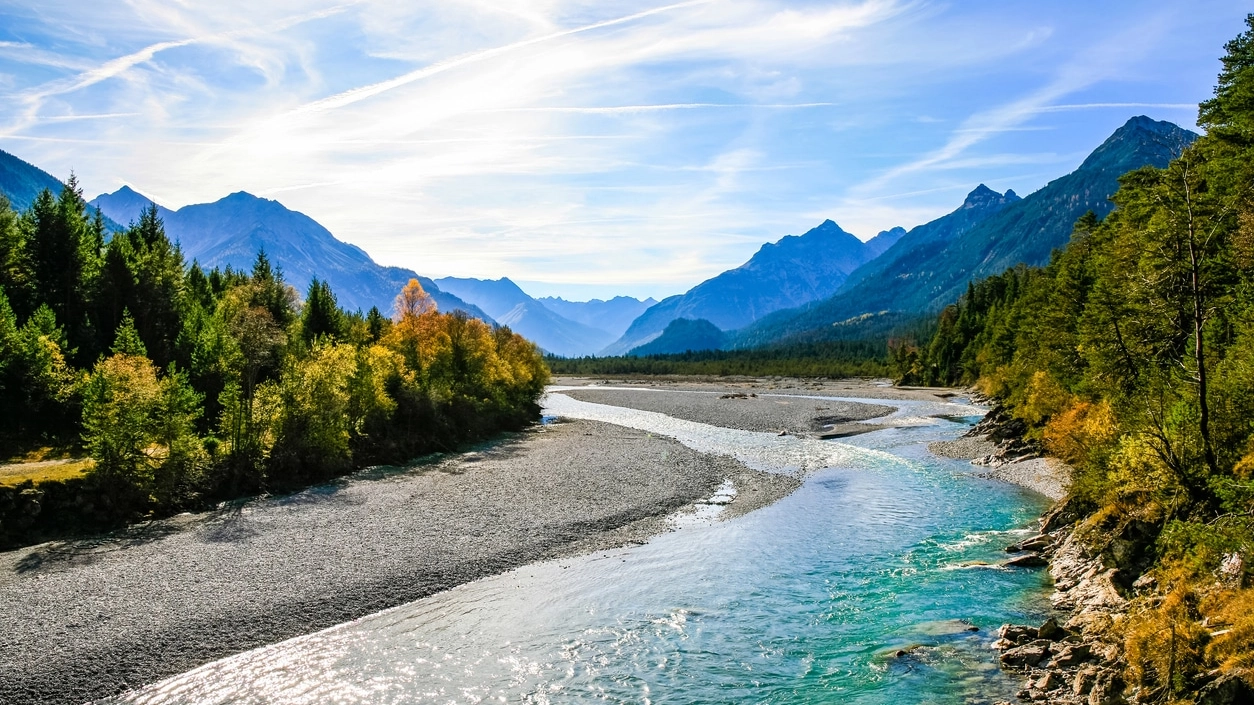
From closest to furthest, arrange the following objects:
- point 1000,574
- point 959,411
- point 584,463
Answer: point 1000,574 < point 584,463 < point 959,411

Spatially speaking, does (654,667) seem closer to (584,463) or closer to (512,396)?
(584,463)

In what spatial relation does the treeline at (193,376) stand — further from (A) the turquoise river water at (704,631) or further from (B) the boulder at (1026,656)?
(B) the boulder at (1026,656)

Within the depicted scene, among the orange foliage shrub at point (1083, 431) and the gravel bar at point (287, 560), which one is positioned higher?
the orange foliage shrub at point (1083, 431)

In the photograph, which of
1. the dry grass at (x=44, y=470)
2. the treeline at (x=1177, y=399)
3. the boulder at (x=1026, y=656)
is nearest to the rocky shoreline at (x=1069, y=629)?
the boulder at (x=1026, y=656)

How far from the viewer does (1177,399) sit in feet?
81.7

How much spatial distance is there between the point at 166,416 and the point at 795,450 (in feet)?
164

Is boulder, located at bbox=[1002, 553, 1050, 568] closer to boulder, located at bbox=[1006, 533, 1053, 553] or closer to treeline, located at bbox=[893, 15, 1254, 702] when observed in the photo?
boulder, located at bbox=[1006, 533, 1053, 553]

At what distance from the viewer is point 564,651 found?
20.6m

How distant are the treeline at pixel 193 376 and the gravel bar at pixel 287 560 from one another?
388 cm

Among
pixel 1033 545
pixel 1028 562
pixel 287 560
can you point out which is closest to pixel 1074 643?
pixel 1028 562

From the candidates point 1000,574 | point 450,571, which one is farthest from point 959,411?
point 450,571

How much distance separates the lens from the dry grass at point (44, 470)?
107ft

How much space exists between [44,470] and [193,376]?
20.0 meters

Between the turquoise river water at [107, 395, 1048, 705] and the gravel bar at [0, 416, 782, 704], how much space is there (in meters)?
1.69
